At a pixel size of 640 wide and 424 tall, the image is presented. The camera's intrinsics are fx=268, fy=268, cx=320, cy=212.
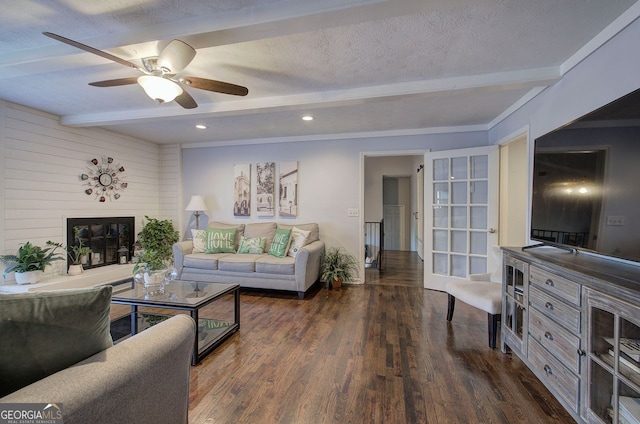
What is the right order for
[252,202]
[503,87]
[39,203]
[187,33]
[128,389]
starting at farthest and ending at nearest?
[252,202] < [39,203] < [503,87] < [187,33] < [128,389]

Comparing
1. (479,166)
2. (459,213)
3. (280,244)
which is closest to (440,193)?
(459,213)

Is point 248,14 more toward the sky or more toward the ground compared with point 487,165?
more toward the sky

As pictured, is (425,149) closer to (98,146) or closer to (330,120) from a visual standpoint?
(330,120)

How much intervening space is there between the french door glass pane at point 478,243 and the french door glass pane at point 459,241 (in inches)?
3.4

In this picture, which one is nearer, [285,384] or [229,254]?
[285,384]

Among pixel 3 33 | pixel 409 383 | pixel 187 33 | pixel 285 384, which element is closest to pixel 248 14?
pixel 187 33

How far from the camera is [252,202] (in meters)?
4.73

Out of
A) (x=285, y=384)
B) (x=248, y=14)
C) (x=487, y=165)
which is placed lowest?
(x=285, y=384)

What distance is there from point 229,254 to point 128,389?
322 centimetres

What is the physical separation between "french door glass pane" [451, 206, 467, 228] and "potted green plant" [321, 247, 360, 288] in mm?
1541

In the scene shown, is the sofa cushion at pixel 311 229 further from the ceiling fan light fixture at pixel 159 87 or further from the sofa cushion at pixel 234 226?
the ceiling fan light fixture at pixel 159 87

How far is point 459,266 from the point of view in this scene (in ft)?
12.5

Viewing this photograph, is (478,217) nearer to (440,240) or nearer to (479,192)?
(479,192)

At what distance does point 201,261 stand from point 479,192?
3988 millimetres
